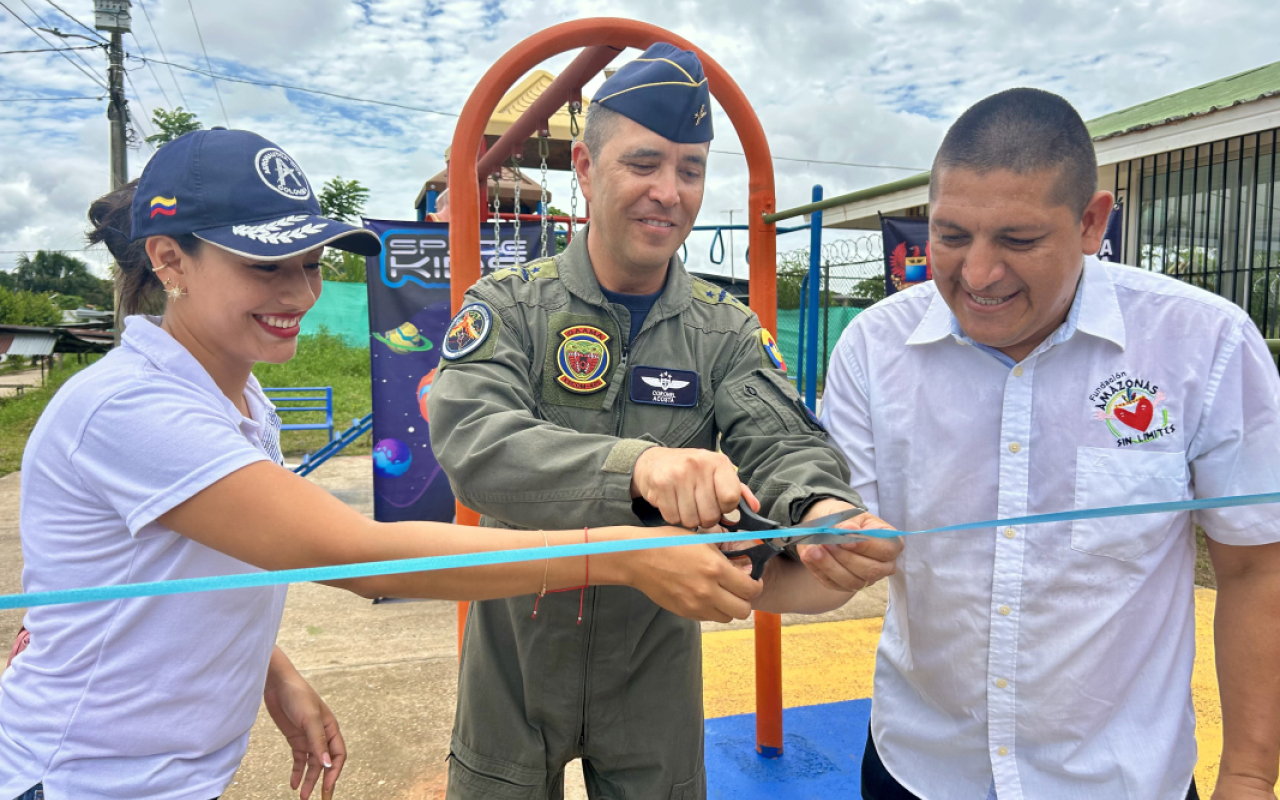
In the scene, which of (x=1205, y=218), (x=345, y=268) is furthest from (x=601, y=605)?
(x=345, y=268)

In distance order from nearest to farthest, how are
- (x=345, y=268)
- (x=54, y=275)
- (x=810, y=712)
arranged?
1. (x=810, y=712)
2. (x=345, y=268)
3. (x=54, y=275)

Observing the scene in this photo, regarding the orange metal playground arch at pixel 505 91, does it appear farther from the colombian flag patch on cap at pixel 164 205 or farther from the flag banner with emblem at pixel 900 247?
the flag banner with emblem at pixel 900 247

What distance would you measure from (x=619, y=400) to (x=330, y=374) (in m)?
15.3

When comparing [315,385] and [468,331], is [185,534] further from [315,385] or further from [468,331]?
[315,385]

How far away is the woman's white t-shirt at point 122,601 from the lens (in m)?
1.13

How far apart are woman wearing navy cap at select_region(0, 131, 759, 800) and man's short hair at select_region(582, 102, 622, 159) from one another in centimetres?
61

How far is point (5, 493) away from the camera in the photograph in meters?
8.19

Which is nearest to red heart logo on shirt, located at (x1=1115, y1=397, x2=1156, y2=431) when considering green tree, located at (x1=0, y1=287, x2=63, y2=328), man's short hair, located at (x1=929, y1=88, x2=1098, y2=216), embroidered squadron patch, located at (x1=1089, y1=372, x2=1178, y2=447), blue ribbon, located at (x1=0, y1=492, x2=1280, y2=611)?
embroidered squadron patch, located at (x1=1089, y1=372, x2=1178, y2=447)

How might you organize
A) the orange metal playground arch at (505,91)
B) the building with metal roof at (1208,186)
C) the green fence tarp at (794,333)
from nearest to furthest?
the orange metal playground arch at (505,91), the building with metal roof at (1208,186), the green fence tarp at (794,333)

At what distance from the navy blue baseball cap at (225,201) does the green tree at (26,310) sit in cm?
3542

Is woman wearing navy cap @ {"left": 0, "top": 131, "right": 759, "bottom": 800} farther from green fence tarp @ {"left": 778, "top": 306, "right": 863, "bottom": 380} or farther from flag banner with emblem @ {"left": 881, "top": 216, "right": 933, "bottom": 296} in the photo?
green fence tarp @ {"left": 778, "top": 306, "right": 863, "bottom": 380}

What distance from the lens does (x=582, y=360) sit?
165 centimetres

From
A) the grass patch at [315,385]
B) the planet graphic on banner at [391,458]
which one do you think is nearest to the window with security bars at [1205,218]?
the planet graphic on banner at [391,458]

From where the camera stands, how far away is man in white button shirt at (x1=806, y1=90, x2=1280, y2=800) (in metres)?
1.37
